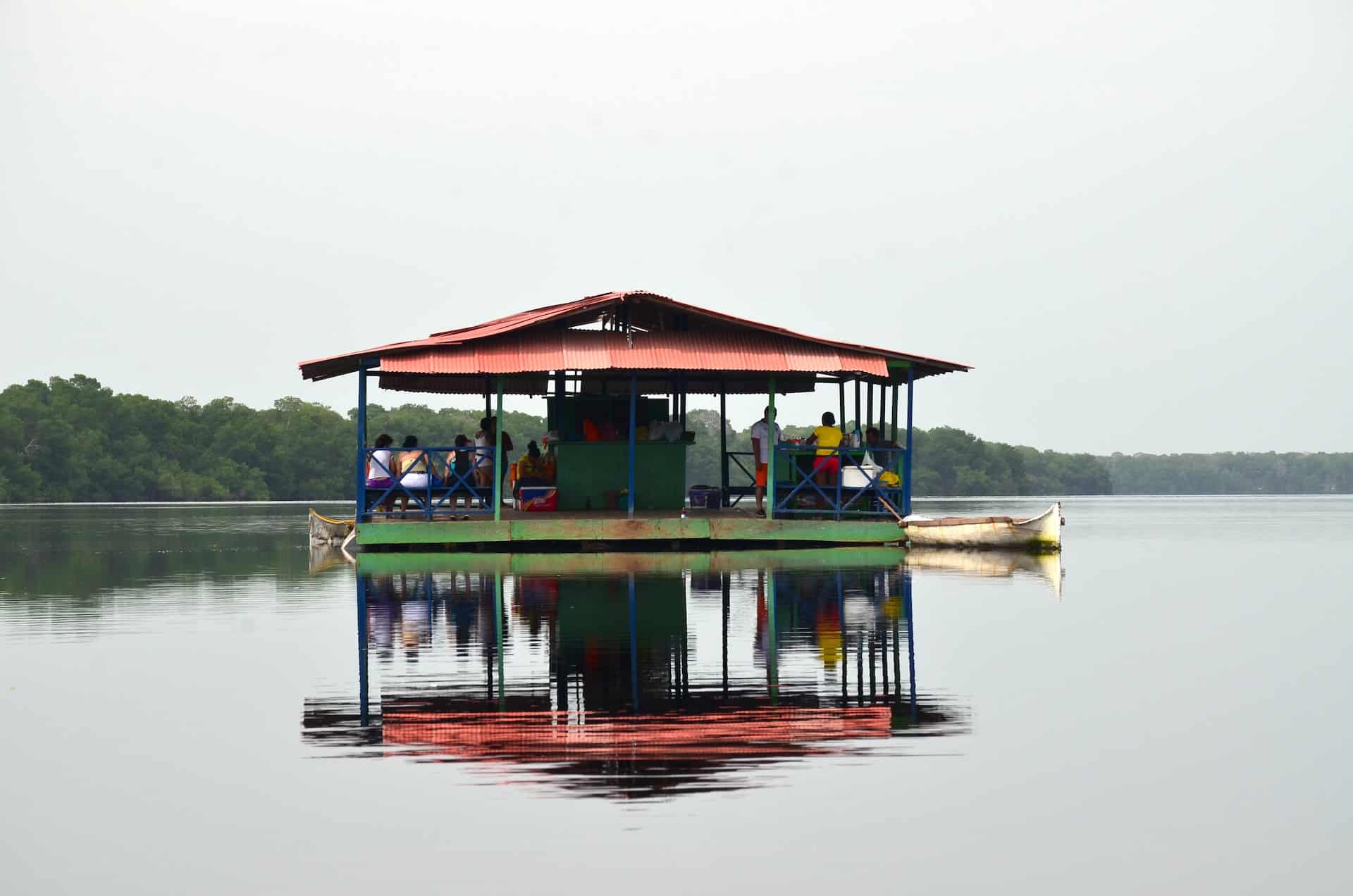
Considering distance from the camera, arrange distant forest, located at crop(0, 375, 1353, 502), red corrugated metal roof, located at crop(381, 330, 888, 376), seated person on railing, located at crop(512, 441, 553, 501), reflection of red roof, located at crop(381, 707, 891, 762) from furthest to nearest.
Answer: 1. distant forest, located at crop(0, 375, 1353, 502)
2. seated person on railing, located at crop(512, 441, 553, 501)
3. red corrugated metal roof, located at crop(381, 330, 888, 376)
4. reflection of red roof, located at crop(381, 707, 891, 762)

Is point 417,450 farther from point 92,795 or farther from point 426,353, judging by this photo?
point 92,795

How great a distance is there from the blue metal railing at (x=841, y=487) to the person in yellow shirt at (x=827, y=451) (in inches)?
1.1

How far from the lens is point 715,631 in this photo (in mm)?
12586

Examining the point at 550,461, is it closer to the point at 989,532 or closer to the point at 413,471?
the point at 413,471

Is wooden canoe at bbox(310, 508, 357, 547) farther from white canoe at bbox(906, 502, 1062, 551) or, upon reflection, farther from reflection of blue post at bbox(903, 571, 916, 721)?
reflection of blue post at bbox(903, 571, 916, 721)

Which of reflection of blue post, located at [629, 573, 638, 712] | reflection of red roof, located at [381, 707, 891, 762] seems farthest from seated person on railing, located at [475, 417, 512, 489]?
reflection of red roof, located at [381, 707, 891, 762]

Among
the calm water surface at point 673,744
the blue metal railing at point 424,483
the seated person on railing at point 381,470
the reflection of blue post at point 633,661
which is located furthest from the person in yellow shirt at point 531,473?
the reflection of blue post at point 633,661

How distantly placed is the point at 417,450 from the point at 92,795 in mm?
17076

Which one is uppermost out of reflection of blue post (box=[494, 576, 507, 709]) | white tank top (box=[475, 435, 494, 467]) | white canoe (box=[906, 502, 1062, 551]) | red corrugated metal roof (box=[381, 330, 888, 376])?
red corrugated metal roof (box=[381, 330, 888, 376])

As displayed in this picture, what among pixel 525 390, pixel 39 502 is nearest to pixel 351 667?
pixel 525 390

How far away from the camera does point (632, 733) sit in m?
7.92

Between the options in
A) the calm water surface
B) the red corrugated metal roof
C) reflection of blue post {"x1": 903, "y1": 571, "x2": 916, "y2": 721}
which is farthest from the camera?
the red corrugated metal roof

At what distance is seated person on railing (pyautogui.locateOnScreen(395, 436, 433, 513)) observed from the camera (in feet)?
77.9

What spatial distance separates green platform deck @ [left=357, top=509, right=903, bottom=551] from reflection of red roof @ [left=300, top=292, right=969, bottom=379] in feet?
7.75
